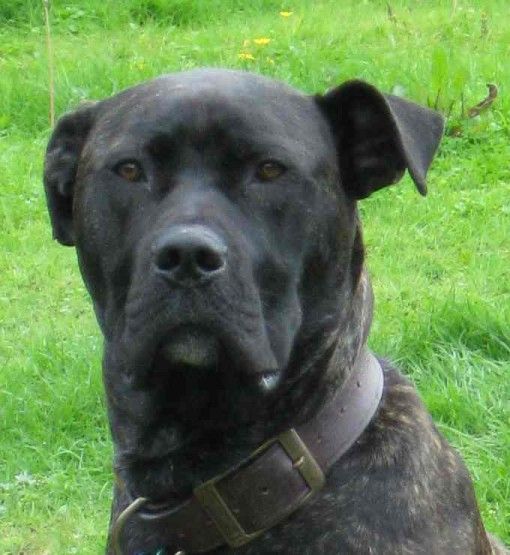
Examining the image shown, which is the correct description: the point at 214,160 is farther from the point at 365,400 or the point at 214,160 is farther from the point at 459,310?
the point at 459,310

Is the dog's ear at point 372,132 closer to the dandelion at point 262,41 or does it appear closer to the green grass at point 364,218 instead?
the green grass at point 364,218

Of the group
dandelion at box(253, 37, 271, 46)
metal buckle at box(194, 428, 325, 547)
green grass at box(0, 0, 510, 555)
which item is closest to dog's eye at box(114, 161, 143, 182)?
metal buckle at box(194, 428, 325, 547)

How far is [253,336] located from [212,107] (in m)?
0.56

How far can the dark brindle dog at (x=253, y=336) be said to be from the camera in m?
3.33

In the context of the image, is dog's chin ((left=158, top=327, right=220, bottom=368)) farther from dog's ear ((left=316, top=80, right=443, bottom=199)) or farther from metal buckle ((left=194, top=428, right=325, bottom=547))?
dog's ear ((left=316, top=80, right=443, bottom=199))

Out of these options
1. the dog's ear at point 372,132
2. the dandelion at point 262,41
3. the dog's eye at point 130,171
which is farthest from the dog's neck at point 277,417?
the dandelion at point 262,41

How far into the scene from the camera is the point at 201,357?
3.33 meters

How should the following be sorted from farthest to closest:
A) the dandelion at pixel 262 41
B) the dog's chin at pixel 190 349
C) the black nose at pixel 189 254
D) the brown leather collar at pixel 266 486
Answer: the dandelion at pixel 262 41, the brown leather collar at pixel 266 486, the dog's chin at pixel 190 349, the black nose at pixel 189 254

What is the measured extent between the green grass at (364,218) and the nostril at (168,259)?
77.9 inches

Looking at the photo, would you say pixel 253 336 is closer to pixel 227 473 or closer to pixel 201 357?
pixel 201 357

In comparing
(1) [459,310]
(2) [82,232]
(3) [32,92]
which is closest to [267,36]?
(3) [32,92]

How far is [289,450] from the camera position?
341 cm

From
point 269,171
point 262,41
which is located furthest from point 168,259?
point 262,41

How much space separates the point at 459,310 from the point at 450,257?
3.72ft
